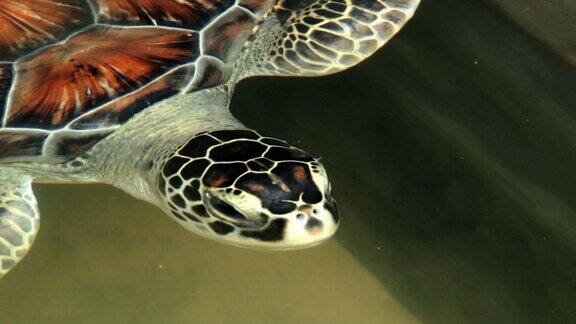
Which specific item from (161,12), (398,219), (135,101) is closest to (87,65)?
(135,101)

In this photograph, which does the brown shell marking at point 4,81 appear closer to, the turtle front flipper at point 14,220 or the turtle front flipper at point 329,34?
the turtle front flipper at point 14,220

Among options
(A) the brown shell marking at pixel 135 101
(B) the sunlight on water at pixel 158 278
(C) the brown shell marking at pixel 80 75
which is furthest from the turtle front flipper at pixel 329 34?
(B) the sunlight on water at pixel 158 278

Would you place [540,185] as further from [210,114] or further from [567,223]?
[210,114]

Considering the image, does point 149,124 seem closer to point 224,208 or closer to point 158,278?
point 224,208

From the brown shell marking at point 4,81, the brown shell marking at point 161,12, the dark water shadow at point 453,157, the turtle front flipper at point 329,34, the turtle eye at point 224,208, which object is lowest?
the dark water shadow at point 453,157

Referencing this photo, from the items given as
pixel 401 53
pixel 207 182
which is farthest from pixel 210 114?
pixel 401 53

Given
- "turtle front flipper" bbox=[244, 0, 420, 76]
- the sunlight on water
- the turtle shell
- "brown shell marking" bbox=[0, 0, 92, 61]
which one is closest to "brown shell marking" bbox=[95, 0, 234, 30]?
the turtle shell

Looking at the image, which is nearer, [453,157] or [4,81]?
[4,81]
